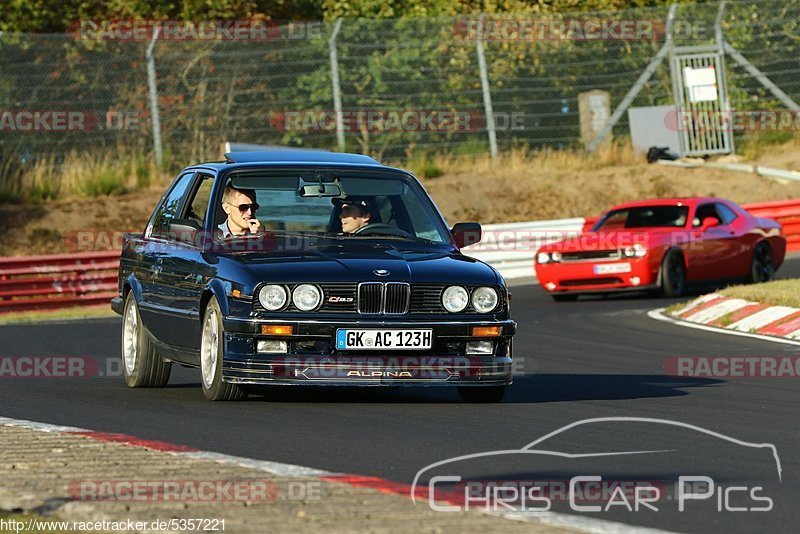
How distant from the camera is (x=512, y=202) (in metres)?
32.0

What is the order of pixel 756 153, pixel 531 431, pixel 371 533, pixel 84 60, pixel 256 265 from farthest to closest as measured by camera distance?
pixel 756 153, pixel 84 60, pixel 256 265, pixel 531 431, pixel 371 533

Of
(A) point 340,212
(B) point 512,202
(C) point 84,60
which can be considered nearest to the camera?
(A) point 340,212

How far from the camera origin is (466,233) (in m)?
11.1

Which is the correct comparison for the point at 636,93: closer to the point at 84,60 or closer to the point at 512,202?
the point at 512,202

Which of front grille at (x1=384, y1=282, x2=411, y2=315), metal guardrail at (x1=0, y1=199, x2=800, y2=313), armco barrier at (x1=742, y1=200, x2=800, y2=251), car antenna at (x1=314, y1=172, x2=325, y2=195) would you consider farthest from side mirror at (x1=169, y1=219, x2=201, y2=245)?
armco barrier at (x1=742, y1=200, x2=800, y2=251)

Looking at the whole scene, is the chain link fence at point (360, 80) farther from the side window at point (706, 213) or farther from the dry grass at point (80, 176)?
the side window at point (706, 213)

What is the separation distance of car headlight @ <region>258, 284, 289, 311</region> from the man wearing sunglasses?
106 centimetres

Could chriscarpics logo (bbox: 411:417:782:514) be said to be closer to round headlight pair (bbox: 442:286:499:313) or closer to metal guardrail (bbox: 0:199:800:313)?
round headlight pair (bbox: 442:286:499:313)

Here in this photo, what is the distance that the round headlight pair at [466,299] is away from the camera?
32.5 ft

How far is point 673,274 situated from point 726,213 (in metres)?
1.64

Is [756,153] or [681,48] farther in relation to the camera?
[756,153]

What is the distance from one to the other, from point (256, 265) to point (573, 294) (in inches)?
518

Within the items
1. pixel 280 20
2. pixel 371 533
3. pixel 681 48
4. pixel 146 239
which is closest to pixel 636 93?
pixel 681 48

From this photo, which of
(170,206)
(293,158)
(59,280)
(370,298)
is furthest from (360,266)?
(59,280)
